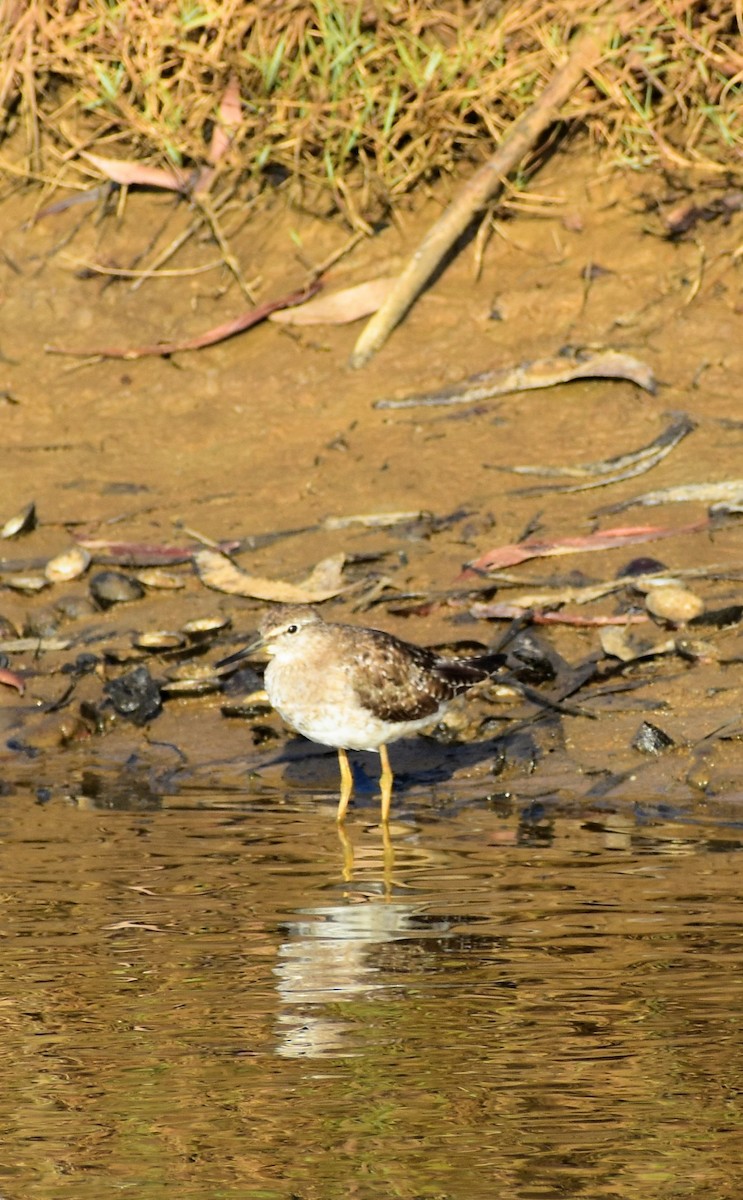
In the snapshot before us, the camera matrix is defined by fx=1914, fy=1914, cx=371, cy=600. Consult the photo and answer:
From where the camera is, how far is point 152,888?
6.37m

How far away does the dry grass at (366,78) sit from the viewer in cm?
1131

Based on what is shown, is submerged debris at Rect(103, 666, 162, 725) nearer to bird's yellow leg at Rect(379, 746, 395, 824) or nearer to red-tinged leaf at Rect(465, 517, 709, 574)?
bird's yellow leg at Rect(379, 746, 395, 824)

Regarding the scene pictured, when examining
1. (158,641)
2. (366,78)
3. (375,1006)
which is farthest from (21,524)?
(375,1006)

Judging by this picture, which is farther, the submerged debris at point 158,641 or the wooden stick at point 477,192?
the wooden stick at point 477,192

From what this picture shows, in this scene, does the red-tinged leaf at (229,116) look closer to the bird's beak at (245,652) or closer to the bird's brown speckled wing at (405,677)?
the bird's beak at (245,652)

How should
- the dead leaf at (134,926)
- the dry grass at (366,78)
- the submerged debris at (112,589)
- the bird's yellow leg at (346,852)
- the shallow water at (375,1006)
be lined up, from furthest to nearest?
the dry grass at (366,78) < the submerged debris at (112,589) < the bird's yellow leg at (346,852) < the dead leaf at (134,926) < the shallow water at (375,1006)

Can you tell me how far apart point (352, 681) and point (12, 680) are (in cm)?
198

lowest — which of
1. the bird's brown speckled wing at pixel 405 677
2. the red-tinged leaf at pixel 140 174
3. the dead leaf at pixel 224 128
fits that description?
the bird's brown speckled wing at pixel 405 677

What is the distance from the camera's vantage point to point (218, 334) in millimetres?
11477

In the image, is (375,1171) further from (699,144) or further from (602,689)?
(699,144)

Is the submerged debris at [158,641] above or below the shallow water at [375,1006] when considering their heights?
below

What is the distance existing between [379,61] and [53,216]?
2461mm

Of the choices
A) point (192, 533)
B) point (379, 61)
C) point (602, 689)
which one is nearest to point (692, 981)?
point (602, 689)

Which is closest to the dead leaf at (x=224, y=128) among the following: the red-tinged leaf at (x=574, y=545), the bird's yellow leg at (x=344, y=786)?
the red-tinged leaf at (x=574, y=545)
